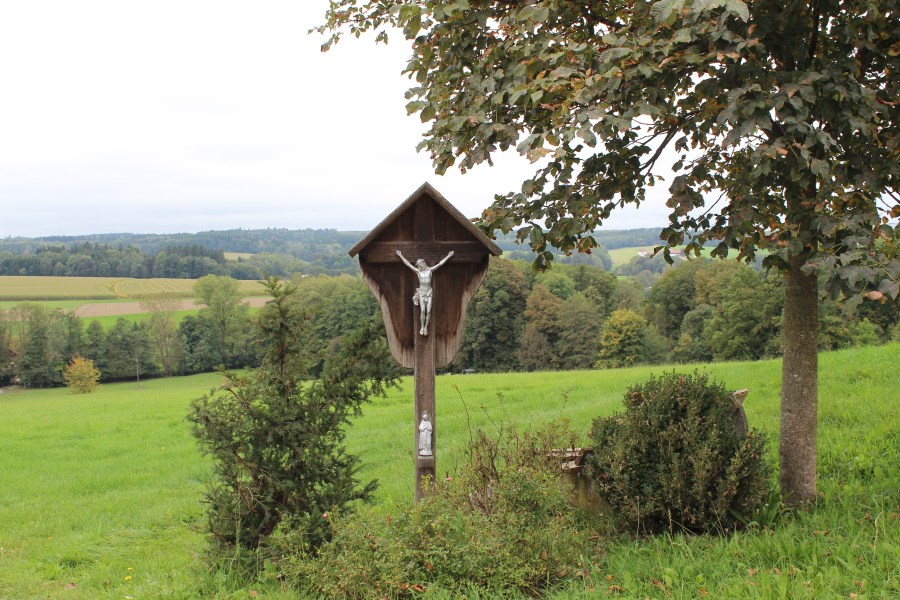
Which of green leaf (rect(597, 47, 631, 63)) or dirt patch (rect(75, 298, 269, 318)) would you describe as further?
dirt patch (rect(75, 298, 269, 318))

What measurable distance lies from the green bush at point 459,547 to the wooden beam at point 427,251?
170 centimetres

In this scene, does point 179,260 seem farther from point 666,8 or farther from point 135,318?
point 666,8

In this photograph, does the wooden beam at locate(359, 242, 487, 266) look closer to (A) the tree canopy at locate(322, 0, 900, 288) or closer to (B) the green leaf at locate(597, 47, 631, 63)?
(A) the tree canopy at locate(322, 0, 900, 288)

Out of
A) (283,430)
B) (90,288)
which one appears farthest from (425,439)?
(90,288)

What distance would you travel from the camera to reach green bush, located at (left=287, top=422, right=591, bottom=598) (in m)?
4.11

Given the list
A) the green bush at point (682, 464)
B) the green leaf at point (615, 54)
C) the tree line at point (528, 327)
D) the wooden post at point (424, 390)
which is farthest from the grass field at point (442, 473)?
the tree line at point (528, 327)

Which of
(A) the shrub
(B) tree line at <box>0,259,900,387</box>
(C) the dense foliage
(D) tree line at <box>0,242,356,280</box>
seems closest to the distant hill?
(D) tree line at <box>0,242,356,280</box>

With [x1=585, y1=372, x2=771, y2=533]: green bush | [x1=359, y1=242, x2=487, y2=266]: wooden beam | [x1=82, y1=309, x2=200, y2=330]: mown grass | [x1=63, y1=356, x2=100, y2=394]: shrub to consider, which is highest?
[x1=359, y1=242, x2=487, y2=266]: wooden beam

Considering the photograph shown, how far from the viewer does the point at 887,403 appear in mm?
8055

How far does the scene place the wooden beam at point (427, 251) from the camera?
5.29 meters

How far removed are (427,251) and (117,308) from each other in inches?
3254

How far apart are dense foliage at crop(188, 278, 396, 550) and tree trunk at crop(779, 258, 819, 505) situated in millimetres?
3407

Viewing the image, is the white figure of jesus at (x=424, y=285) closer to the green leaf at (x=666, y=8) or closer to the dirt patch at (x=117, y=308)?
the green leaf at (x=666, y=8)

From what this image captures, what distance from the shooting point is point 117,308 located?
7788 centimetres
